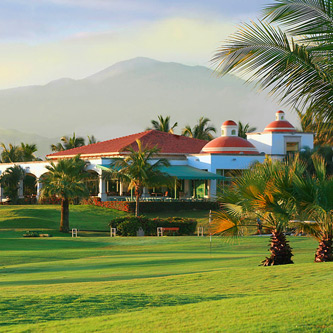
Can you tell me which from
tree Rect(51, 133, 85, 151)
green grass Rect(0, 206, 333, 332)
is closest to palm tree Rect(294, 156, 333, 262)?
green grass Rect(0, 206, 333, 332)

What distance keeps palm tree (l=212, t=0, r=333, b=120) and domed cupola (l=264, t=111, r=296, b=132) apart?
52.7m

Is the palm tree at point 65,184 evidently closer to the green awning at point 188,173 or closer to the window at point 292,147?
the green awning at point 188,173

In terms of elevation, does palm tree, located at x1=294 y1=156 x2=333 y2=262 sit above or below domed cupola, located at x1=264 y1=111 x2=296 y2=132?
below

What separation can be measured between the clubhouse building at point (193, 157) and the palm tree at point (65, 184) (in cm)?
1264

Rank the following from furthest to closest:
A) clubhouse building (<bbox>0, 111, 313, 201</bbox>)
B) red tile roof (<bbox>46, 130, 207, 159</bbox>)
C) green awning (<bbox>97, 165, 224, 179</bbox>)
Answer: red tile roof (<bbox>46, 130, 207, 159</bbox>)
clubhouse building (<bbox>0, 111, 313, 201</bbox>)
green awning (<bbox>97, 165, 224, 179</bbox>)

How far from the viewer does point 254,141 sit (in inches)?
2633

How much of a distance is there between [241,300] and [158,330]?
2.08 metres

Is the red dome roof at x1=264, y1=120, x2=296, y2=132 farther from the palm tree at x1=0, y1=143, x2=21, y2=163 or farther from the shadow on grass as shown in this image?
the shadow on grass

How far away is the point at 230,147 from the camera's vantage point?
58406 mm

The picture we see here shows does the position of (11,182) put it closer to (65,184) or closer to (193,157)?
(193,157)

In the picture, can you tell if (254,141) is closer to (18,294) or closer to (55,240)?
(55,240)

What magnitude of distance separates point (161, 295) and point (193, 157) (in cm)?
4759

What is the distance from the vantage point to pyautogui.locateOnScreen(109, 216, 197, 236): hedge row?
3772 cm

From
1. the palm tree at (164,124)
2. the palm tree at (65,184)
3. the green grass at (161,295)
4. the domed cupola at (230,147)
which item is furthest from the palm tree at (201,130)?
the green grass at (161,295)
